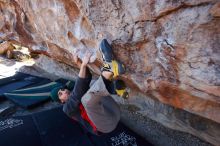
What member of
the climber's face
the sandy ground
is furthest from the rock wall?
the climber's face

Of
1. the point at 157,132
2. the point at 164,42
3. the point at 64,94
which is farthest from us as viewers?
the point at 157,132

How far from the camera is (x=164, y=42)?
200 cm

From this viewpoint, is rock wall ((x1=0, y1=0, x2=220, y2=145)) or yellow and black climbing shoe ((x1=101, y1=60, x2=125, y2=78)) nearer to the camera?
rock wall ((x1=0, y1=0, x2=220, y2=145))

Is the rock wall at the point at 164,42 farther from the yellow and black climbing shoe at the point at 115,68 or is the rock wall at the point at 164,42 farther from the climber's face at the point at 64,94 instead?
the climber's face at the point at 64,94

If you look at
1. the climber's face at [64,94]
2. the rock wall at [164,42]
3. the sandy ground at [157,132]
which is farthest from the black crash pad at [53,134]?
the climber's face at [64,94]

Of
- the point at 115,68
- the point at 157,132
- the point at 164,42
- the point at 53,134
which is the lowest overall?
the point at 53,134

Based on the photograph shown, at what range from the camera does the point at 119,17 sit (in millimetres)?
2283

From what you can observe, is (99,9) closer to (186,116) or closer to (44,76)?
(186,116)

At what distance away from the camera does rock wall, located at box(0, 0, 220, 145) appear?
1748 millimetres

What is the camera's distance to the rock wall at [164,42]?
1.75 metres

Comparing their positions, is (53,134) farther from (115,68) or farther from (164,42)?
(164,42)

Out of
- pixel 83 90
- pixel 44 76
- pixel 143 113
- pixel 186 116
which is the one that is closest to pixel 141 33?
pixel 83 90

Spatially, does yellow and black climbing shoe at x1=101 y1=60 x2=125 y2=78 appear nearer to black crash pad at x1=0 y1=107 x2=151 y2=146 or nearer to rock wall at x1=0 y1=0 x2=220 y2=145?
rock wall at x1=0 y1=0 x2=220 y2=145

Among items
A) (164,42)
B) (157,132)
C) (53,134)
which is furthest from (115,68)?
(53,134)
